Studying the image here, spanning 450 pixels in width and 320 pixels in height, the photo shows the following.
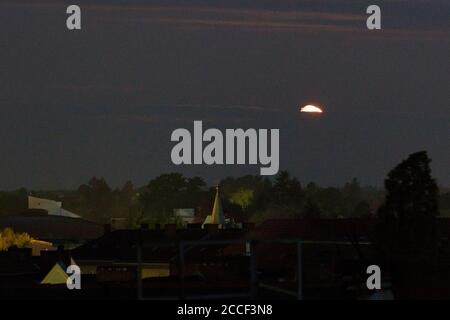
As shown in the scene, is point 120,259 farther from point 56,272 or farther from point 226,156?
point 226,156

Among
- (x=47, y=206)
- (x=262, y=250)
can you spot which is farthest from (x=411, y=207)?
(x=47, y=206)

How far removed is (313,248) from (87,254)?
21395 millimetres

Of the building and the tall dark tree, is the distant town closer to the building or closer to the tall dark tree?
the tall dark tree

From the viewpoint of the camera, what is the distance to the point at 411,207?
23.0 m

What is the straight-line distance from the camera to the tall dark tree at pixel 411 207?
22.9 m

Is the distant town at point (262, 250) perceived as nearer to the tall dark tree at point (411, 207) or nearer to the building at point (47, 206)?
the tall dark tree at point (411, 207)

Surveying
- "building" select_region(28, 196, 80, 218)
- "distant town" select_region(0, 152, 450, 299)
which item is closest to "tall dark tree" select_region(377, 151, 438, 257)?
"distant town" select_region(0, 152, 450, 299)

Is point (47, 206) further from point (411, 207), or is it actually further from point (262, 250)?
point (411, 207)

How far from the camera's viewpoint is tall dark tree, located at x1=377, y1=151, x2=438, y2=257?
2289 cm

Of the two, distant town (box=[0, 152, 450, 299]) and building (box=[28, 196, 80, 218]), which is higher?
building (box=[28, 196, 80, 218])

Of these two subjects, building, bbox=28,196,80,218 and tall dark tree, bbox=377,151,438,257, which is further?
building, bbox=28,196,80,218

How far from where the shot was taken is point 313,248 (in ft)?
157

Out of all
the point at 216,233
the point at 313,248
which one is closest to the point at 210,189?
the point at 216,233
